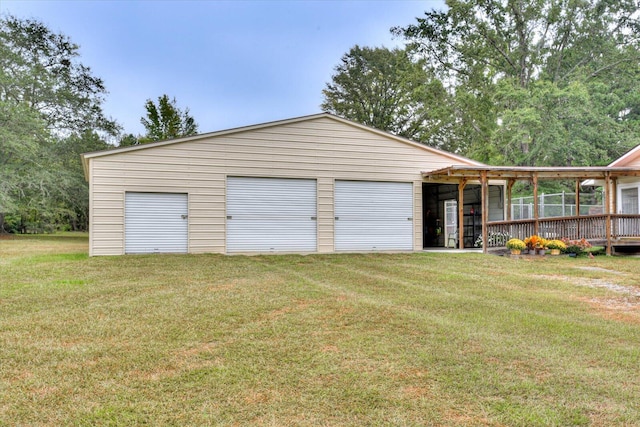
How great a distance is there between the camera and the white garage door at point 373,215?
12.5 meters

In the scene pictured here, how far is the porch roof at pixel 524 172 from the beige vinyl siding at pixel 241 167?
540mm

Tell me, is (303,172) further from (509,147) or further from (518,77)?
(518,77)

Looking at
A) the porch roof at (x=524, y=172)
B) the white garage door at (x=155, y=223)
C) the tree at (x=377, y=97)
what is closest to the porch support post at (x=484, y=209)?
the porch roof at (x=524, y=172)

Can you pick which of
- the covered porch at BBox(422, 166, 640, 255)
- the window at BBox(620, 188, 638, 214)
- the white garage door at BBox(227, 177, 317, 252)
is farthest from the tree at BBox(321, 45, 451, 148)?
the white garage door at BBox(227, 177, 317, 252)

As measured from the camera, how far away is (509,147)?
2155cm

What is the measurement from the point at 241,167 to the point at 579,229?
10.2 metres

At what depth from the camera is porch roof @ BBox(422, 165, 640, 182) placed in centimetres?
1218

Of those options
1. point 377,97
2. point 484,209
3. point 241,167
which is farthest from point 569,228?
point 377,97

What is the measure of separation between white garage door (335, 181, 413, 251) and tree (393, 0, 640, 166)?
35.8ft

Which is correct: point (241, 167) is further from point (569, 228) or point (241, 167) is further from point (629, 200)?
point (629, 200)

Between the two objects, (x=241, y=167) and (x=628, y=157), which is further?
(x=628, y=157)

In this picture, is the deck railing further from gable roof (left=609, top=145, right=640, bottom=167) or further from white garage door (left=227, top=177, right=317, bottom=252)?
white garage door (left=227, top=177, right=317, bottom=252)

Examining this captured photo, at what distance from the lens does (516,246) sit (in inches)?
455

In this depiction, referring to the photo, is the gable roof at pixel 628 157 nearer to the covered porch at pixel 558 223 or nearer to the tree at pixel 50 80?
the covered porch at pixel 558 223
